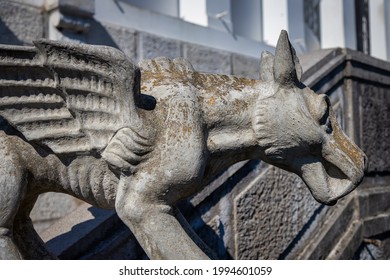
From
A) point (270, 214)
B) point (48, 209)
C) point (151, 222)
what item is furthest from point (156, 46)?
point (151, 222)

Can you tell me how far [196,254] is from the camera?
4.80 feet

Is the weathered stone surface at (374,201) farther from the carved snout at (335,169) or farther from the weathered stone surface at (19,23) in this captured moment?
the weathered stone surface at (19,23)

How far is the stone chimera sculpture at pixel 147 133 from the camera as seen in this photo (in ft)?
4.74

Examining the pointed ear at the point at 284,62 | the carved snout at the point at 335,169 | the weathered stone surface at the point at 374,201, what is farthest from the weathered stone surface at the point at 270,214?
the pointed ear at the point at 284,62

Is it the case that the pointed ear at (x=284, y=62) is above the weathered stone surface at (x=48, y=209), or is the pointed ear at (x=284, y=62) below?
above

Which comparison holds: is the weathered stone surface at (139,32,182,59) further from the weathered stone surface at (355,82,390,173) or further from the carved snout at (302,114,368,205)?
the carved snout at (302,114,368,205)

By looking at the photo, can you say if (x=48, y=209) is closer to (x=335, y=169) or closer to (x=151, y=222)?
(x=151, y=222)

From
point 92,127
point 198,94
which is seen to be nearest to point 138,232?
point 92,127

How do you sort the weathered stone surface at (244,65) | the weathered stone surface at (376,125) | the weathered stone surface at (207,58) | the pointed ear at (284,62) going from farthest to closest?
the weathered stone surface at (244,65)
the weathered stone surface at (207,58)
the weathered stone surface at (376,125)
the pointed ear at (284,62)

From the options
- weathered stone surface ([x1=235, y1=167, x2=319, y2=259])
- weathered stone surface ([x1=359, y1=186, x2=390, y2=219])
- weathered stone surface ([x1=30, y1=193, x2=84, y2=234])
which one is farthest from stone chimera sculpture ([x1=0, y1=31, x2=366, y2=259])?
weathered stone surface ([x1=359, y1=186, x2=390, y2=219])

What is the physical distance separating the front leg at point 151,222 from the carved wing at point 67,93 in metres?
0.16

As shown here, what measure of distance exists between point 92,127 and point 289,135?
1.88ft
